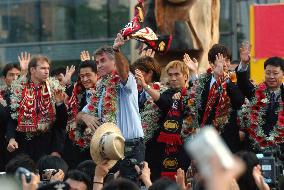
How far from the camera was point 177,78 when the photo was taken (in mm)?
10922

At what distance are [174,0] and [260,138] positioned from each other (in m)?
4.03

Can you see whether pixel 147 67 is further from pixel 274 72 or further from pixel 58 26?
pixel 58 26

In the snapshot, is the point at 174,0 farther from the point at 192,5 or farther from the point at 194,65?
the point at 194,65

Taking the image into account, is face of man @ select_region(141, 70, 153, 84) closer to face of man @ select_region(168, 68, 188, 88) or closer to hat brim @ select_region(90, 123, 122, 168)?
face of man @ select_region(168, 68, 188, 88)

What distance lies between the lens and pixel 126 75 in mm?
9648

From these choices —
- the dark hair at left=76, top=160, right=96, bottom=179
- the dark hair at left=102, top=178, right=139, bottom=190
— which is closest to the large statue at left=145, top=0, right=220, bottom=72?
the dark hair at left=76, top=160, right=96, bottom=179

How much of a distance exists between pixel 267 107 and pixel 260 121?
16cm

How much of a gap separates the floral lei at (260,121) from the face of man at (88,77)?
67.7 inches

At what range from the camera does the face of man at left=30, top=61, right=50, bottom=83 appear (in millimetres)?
11453

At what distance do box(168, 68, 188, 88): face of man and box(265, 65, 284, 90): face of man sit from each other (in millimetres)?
965

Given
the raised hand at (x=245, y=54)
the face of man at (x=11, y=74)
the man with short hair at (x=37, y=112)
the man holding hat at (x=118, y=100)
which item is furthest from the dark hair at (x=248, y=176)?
the face of man at (x=11, y=74)

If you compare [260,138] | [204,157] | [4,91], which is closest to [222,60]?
[260,138]

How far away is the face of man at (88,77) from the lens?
11.3 m

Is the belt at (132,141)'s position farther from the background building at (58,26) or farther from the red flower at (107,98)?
the background building at (58,26)
